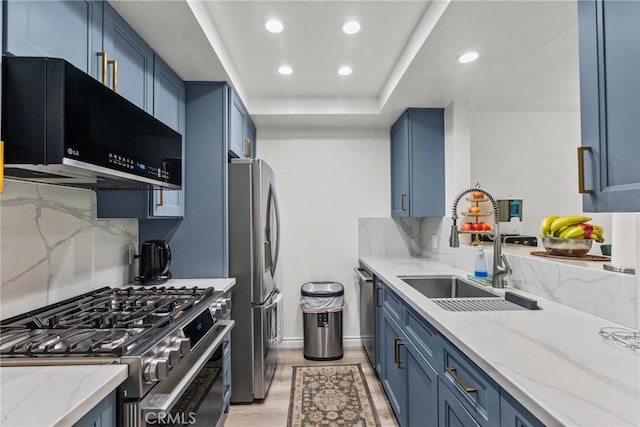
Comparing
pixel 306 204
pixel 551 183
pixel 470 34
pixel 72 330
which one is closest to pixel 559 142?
pixel 551 183

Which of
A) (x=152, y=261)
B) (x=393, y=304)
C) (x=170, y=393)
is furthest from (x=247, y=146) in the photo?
(x=170, y=393)

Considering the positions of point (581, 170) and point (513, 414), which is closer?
point (513, 414)

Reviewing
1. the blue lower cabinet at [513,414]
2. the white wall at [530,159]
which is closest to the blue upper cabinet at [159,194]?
the blue lower cabinet at [513,414]

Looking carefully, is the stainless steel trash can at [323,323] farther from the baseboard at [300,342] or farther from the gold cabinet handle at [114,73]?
the gold cabinet handle at [114,73]

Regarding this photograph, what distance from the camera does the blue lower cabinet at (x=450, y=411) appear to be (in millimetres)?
1107

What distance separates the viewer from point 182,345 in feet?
3.92

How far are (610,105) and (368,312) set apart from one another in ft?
7.53

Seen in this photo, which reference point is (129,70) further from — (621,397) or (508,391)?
(621,397)

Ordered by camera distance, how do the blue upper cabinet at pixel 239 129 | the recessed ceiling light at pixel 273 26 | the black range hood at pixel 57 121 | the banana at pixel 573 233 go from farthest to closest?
the blue upper cabinet at pixel 239 129 → the recessed ceiling light at pixel 273 26 → the banana at pixel 573 233 → the black range hood at pixel 57 121

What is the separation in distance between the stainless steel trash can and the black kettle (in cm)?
138

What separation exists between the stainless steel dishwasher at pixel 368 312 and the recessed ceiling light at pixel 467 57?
1711 millimetres

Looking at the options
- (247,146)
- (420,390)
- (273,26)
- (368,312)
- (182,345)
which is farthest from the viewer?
(247,146)

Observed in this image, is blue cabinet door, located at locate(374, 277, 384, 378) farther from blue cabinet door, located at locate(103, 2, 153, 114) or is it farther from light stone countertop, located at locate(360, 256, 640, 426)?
blue cabinet door, located at locate(103, 2, 153, 114)

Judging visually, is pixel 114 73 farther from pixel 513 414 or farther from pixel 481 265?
pixel 481 265
